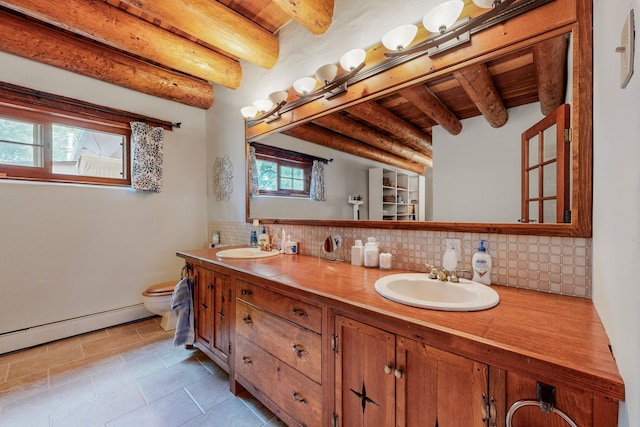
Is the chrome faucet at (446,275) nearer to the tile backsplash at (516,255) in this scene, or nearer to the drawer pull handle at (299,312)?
the tile backsplash at (516,255)

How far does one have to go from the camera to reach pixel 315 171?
2.01 meters

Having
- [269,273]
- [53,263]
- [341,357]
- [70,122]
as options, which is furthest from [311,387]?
[70,122]

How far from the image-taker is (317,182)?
200cm

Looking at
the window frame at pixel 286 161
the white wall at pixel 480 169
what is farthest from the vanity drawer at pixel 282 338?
the window frame at pixel 286 161

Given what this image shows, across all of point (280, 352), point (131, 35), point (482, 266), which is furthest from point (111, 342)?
point (482, 266)

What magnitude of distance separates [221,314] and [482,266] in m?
1.59

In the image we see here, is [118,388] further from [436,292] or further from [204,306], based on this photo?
[436,292]

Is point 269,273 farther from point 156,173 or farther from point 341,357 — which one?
point 156,173

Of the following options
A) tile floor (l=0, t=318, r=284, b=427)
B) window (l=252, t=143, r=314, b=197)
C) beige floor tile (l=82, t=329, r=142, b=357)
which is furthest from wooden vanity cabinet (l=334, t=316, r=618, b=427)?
beige floor tile (l=82, t=329, r=142, b=357)

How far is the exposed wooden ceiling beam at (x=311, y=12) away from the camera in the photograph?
5.42 feet

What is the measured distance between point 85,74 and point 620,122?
3508 millimetres

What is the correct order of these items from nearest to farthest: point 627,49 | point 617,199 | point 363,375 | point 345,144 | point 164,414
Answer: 1. point 627,49
2. point 617,199
3. point 363,375
4. point 164,414
5. point 345,144

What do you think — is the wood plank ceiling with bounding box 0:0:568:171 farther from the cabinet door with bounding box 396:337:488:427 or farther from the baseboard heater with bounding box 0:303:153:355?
the baseboard heater with bounding box 0:303:153:355

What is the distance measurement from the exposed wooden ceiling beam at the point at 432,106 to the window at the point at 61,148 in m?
2.78
